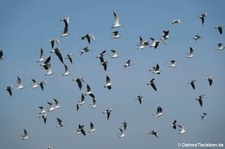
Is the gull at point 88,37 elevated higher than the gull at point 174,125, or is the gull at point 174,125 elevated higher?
the gull at point 88,37

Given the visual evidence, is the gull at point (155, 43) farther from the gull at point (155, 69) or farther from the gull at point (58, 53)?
the gull at point (58, 53)

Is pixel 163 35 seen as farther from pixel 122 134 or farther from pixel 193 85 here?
pixel 122 134

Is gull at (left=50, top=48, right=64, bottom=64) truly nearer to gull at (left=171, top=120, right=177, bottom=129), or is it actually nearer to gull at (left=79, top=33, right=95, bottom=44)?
gull at (left=79, top=33, right=95, bottom=44)

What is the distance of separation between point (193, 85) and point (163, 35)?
348 inches

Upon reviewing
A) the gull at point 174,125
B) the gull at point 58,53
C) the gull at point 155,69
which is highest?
the gull at point 58,53

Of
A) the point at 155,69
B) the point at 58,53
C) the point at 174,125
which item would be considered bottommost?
the point at 174,125

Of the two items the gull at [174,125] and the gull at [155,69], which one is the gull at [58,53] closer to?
Result: the gull at [155,69]

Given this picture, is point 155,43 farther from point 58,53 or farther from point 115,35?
point 58,53

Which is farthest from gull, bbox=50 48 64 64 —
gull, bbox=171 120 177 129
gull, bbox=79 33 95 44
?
gull, bbox=171 120 177 129

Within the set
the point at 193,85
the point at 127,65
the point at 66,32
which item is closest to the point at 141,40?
the point at 127,65

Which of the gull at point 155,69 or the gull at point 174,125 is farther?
the gull at point 174,125

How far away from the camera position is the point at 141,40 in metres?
86.7

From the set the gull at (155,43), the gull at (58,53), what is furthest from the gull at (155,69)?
the gull at (58,53)

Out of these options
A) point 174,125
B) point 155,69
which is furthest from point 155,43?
point 174,125
